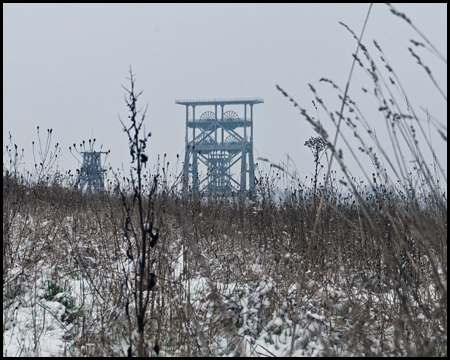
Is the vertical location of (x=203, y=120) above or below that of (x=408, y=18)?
above

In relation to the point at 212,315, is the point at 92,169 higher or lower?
higher

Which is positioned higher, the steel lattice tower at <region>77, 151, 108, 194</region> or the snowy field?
the steel lattice tower at <region>77, 151, 108, 194</region>

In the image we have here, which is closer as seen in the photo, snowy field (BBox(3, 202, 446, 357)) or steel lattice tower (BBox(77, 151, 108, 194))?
snowy field (BBox(3, 202, 446, 357))

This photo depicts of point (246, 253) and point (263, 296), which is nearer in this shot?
point (263, 296)

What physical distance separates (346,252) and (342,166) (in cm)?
282

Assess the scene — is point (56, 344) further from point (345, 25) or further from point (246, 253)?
point (345, 25)

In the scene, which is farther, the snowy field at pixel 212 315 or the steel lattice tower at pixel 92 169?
the steel lattice tower at pixel 92 169

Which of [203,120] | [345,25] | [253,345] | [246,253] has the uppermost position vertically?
[203,120]

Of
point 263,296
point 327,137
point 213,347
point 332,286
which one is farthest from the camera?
point 332,286

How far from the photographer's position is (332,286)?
324cm

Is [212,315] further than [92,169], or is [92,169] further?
[92,169]

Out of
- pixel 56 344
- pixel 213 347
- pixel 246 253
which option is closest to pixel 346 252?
pixel 246 253

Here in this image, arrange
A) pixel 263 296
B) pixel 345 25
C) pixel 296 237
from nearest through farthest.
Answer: pixel 345 25, pixel 263 296, pixel 296 237

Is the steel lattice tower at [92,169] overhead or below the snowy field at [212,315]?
overhead
